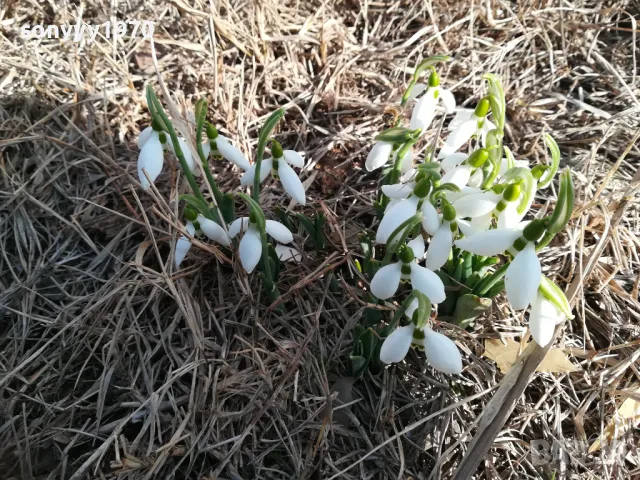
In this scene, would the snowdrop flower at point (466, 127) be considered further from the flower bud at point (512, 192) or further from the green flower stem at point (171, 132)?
the green flower stem at point (171, 132)

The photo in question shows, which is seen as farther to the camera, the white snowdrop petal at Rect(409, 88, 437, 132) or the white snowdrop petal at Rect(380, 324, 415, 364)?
the white snowdrop petal at Rect(409, 88, 437, 132)

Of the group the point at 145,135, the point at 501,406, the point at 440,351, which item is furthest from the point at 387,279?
the point at 145,135

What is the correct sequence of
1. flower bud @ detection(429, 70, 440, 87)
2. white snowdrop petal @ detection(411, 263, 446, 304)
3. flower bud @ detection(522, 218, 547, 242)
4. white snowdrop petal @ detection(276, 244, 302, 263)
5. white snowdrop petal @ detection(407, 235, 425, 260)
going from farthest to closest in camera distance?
1. white snowdrop petal @ detection(276, 244, 302, 263)
2. flower bud @ detection(429, 70, 440, 87)
3. white snowdrop petal @ detection(407, 235, 425, 260)
4. white snowdrop petal @ detection(411, 263, 446, 304)
5. flower bud @ detection(522, 218, 547, 242)

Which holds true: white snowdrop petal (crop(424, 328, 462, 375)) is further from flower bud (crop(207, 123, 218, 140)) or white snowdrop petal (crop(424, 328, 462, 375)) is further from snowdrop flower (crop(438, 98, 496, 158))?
flower bud (crop(207, 123, 218, 140))

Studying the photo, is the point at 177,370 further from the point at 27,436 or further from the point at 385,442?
the point at 385,442

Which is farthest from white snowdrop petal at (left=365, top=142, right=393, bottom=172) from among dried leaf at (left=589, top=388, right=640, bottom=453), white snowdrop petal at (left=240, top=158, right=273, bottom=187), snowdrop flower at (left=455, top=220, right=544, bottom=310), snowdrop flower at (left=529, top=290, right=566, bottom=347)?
dried leaf at (left=589, top=388, right=640, bottom=453)

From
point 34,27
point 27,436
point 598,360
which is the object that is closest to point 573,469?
point 598,360
